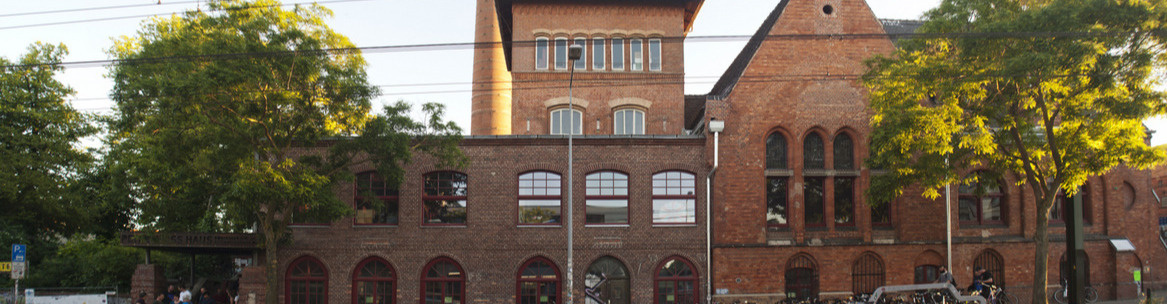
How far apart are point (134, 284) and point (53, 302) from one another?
1.99m

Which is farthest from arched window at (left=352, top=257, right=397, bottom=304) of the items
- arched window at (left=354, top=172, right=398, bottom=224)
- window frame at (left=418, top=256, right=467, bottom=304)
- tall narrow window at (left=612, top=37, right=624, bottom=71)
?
tall narrow window at (left=612, top=37, right=624, bottom=71)

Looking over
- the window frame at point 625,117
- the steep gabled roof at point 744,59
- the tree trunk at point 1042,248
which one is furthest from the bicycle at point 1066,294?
the window frame at point 625,117

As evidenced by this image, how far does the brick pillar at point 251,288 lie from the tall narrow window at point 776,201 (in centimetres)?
1568

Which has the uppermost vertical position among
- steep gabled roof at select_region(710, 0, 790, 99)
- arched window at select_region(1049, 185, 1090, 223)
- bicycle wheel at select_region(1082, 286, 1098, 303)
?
steep gabled roof at select_region(710, 0, 790, 99)

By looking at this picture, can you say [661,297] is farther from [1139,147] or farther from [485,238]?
[1139,147]

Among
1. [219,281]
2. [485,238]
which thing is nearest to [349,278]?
[485,238]

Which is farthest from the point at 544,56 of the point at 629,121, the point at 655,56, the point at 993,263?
the point at 993,263

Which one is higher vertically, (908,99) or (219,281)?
(908,99)

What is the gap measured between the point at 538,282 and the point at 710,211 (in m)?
5.86

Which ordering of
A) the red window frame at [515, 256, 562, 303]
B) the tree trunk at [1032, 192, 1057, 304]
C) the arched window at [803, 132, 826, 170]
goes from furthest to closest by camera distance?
the arched window at [803, 132, 826, 170] → the red window frame at [515, 256, 562, 303] → the tree trunk at [1032, 192, 1057, 304]

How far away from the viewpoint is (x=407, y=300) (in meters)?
23.0

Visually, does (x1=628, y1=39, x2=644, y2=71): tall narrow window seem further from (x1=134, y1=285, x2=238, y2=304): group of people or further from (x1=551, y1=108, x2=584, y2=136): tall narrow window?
(x1=134, y1=285, x2=238, y2=304): group of people

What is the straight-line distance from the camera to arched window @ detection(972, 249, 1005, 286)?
23859mm

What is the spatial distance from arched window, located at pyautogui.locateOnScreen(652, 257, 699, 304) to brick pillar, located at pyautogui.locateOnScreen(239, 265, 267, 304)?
11940 millimetres
